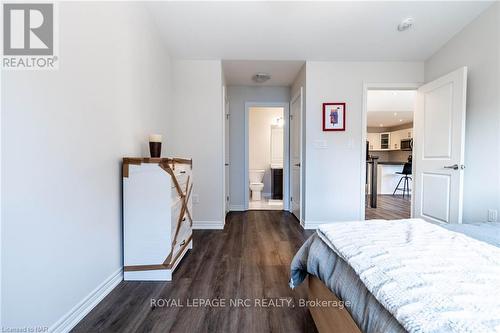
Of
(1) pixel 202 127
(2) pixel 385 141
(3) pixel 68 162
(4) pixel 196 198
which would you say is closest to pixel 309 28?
(1) pixel 202 127

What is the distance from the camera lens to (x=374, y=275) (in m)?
0.73

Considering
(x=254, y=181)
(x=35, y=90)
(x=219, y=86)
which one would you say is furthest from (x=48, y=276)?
(x=254, y=181)

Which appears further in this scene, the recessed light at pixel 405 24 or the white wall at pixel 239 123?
the white wall at pixel 239 123

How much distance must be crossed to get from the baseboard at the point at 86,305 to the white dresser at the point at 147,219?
0.12m

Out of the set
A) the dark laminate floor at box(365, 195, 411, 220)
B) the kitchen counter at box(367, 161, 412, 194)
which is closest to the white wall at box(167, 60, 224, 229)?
the dark laminate floor at box(365, 195, 411, 220)

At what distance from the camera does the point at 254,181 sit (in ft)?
18.9

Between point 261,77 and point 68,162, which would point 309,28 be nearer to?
point 261,77

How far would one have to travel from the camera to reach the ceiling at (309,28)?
2281mm

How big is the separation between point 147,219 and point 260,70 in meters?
2.70

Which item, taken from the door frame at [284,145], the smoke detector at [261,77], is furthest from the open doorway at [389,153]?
the smoke detector at [261,77]

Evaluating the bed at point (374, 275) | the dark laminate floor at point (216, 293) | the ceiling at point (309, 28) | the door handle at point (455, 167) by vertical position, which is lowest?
the dark laminate floor at point (216, 293)

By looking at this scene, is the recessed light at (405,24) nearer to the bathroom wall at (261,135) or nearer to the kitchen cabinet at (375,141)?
the bathroom wall at (261,135)

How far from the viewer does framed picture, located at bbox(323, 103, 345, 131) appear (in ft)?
10.2

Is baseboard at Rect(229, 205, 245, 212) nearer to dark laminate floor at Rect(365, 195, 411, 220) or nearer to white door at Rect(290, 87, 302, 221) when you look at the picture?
white door at Rect(290, 87, 302, 221)
